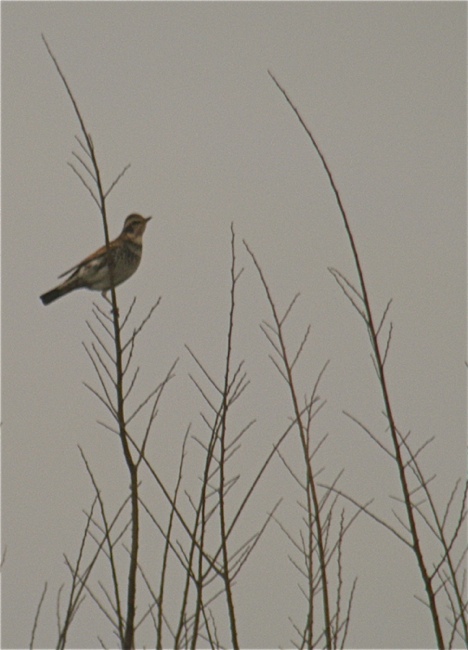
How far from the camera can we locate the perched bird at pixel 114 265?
11828mm

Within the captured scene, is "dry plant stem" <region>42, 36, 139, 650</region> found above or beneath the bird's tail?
beneath

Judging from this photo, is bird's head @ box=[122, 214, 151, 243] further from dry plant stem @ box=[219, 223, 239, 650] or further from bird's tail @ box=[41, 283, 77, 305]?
dry plant stem @ box=[219, 223, 239, 650]

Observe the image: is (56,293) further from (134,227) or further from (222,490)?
(222,490)

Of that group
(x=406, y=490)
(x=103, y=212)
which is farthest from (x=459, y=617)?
(x=103, y=212)

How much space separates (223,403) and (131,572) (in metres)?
1.00

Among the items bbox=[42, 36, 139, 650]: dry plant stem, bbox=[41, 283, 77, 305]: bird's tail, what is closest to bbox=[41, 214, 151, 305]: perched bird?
bbox=[41, 283, 77, 305]: bird's tail

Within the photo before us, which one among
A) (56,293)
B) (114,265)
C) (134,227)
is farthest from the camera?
(134,227)

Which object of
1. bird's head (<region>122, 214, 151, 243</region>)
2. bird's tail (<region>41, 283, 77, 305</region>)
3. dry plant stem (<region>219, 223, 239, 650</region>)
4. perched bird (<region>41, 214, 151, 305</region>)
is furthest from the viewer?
bird's head (<region>122, 214, 151, 243</region>)

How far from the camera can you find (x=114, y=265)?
40.4 feet

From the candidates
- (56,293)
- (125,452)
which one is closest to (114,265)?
(56,293)

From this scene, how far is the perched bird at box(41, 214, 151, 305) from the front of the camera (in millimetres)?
11828

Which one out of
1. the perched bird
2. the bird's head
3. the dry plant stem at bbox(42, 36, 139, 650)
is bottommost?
the dry plant stem at bbox(42, 36, 139, 650)

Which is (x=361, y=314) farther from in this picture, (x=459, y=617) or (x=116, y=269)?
(x=116, y=269)

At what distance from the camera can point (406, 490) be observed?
12.2 ft
